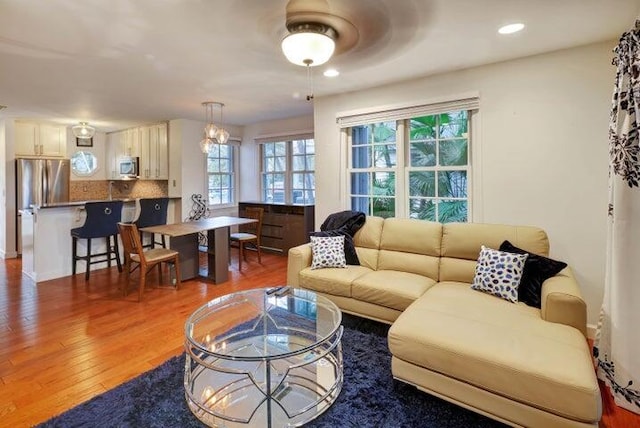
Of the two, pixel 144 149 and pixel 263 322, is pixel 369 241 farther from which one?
pixel 144 149

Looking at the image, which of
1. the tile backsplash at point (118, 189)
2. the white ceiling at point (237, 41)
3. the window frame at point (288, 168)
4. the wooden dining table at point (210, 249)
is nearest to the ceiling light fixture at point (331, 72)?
the white ceiling at point (237, 41)

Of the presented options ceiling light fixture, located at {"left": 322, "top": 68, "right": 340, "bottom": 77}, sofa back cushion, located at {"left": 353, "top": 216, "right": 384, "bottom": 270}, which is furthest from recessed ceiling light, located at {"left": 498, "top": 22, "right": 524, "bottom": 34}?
sofa back cushion, located at {"left": 353, "top": 216, "right": 384, "bottom": 270}

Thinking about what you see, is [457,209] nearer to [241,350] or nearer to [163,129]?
[241,350]

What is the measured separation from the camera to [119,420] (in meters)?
1.83

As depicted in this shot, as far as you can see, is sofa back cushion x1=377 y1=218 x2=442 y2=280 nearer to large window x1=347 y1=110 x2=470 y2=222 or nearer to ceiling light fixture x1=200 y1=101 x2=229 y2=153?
large window x1=347 y1=110 x2=470 y2=222

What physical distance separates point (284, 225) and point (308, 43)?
13.1ft

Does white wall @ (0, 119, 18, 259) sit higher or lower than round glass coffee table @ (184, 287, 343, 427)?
higher

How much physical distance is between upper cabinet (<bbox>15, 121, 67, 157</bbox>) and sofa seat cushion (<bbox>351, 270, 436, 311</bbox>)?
6.58 m

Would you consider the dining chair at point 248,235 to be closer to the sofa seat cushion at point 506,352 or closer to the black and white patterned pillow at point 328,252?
the black and white patterned pillow at point 328,252

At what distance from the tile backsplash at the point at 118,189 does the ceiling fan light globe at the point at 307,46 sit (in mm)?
4998

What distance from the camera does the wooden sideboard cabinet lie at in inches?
218

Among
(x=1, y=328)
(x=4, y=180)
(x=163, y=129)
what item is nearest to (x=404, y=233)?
(x=1, y=328)

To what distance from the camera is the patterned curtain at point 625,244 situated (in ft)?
6.46

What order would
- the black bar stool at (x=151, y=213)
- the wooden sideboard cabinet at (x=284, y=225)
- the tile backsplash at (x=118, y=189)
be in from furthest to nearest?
the tile backsplash at (x=118, y=189)
the wooden sideboard cabinet at (x=284, y=225)
the black bar stool at (x=151, y=213)
